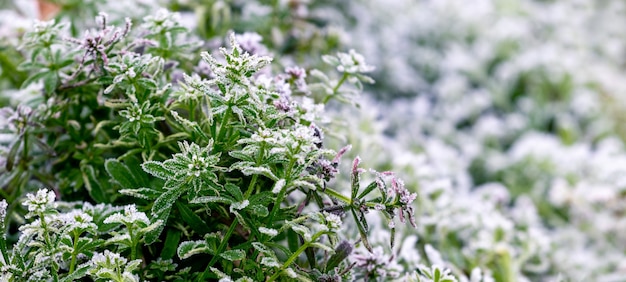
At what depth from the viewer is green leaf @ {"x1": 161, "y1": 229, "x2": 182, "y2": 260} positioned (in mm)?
971

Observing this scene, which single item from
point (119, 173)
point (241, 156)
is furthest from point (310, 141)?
point (119, 173)

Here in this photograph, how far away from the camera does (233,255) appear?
0.89 m

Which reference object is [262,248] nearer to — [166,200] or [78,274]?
[166,200]

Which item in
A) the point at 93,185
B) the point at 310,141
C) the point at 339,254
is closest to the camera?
the point at 310,141

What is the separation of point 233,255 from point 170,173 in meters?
0.15

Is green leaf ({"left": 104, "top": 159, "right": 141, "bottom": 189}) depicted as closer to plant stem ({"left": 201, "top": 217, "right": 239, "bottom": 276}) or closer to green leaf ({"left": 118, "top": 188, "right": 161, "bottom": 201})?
green leaf ({"left": 118, "top": 188, "right": 161, "bottom": 201})

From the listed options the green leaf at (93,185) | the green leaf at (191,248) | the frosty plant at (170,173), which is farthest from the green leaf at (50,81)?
the green leaf at (191,248)

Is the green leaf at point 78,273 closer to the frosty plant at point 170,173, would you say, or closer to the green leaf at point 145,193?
the frosty plant at point 170,173

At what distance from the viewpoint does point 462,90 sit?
2365 mm

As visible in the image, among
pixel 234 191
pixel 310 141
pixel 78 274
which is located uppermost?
pixel 310 141

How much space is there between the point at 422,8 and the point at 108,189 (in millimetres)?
1908

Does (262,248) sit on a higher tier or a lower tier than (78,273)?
higher

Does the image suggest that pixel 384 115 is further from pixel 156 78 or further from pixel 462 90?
pixel 156 78

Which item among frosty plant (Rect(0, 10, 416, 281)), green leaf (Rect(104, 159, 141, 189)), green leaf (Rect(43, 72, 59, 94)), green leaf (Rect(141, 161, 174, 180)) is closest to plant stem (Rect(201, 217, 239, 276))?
frosty plant (Rect(0, 10, 416, 281))
